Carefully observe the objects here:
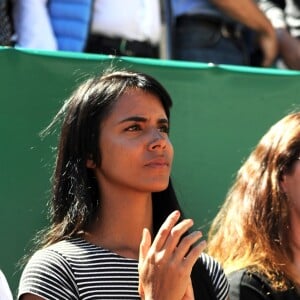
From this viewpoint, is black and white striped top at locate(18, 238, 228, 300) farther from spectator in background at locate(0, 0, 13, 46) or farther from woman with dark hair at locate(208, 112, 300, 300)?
spectator in background at locate(0, 0, 13, 46)

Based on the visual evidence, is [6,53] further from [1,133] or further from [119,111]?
[119,111]

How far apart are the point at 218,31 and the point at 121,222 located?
86.5 inches

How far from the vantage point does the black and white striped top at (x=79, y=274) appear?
271 cm

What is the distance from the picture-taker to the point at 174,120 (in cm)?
402

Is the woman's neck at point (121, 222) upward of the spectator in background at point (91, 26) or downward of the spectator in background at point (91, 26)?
downward

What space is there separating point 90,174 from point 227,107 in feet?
4.14

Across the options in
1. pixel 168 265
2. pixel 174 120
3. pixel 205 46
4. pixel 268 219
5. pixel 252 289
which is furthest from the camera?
pixel 205 46

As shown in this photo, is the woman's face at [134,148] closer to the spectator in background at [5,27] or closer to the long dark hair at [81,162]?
the long dark hair at [81,162]

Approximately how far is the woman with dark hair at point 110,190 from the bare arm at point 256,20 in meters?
1.95

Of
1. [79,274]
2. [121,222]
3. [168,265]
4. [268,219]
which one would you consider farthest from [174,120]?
[168,265]

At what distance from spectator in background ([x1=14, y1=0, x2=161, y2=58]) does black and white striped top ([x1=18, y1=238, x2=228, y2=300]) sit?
5.28ft

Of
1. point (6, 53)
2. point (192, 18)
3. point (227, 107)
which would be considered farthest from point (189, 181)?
point (192, 18)

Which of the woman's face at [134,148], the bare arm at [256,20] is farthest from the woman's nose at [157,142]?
the bare arm at [256,20]

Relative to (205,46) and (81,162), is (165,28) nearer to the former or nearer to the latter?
(205,46)
